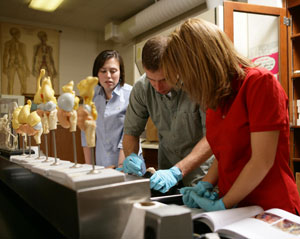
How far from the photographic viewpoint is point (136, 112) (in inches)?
77.0

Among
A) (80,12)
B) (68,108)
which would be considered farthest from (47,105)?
(80,12)

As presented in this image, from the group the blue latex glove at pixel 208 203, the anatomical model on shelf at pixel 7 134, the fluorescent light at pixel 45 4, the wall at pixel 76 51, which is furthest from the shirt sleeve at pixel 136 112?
the wall at pixel 76 51

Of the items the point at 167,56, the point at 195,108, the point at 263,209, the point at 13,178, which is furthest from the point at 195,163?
the point at 13,178

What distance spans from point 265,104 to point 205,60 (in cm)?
25

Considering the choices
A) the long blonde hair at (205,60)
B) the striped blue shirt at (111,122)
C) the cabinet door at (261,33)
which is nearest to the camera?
the long blonde hair at (205,60)

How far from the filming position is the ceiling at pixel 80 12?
15.8 feet

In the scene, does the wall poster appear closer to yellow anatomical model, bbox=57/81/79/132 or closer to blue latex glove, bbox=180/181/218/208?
yellow anatomical model, bbox=57/81/79/132

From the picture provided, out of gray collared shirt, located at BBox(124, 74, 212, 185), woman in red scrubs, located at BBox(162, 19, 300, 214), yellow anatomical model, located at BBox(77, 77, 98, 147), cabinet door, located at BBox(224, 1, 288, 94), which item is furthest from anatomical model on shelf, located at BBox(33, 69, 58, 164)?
cabinet door, located at BBox(224, 1, 288, 94)

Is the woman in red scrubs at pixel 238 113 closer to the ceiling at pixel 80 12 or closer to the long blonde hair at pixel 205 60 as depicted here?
the long blonde hair at pixel 205 60

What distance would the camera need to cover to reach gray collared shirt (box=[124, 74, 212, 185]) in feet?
5.57

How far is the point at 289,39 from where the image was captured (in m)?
3.01

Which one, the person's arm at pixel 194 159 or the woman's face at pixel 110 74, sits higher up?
the woman's face at pixel 110 74

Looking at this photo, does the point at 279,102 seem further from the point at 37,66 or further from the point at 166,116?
the point at 37,66

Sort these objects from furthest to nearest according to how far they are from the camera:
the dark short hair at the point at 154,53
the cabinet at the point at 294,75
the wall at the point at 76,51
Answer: the wall at the point at 76,51 → the cabinet at the point at 294,75 → the dark short hair at the point at 154,53
